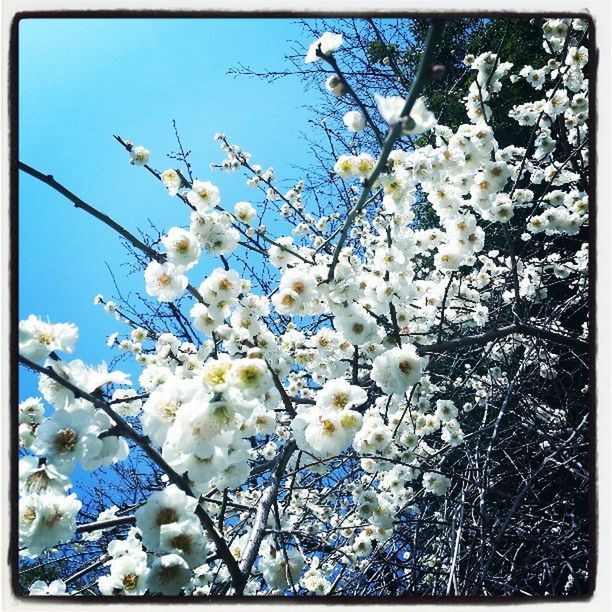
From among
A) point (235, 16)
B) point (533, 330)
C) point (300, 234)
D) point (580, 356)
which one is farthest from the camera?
point (300, 234)

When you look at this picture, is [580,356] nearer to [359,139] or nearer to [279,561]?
[279,561]

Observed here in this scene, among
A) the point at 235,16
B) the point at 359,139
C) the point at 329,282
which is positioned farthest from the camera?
the point at 359,139

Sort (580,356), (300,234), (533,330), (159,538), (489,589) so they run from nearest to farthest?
(159,538)
(489,589)
(580,356)
(533,330)
(300,234)

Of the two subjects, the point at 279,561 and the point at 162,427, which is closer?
the point at 162,427

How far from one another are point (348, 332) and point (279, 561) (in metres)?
0.73

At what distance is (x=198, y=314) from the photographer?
1.71m

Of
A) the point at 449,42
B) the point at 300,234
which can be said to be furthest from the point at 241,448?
the point at 449,42

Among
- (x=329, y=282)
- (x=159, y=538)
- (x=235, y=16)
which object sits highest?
(x=235, y=16)

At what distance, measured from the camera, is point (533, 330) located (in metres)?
2.04

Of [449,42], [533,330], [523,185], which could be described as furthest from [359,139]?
[533,330]

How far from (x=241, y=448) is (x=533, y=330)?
1452 millimetres

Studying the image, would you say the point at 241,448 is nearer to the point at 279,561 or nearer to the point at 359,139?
the point at 279,561

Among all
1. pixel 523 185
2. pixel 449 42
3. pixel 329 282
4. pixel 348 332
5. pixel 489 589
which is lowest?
pixel 489 589

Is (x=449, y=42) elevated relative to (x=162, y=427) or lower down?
elevated
